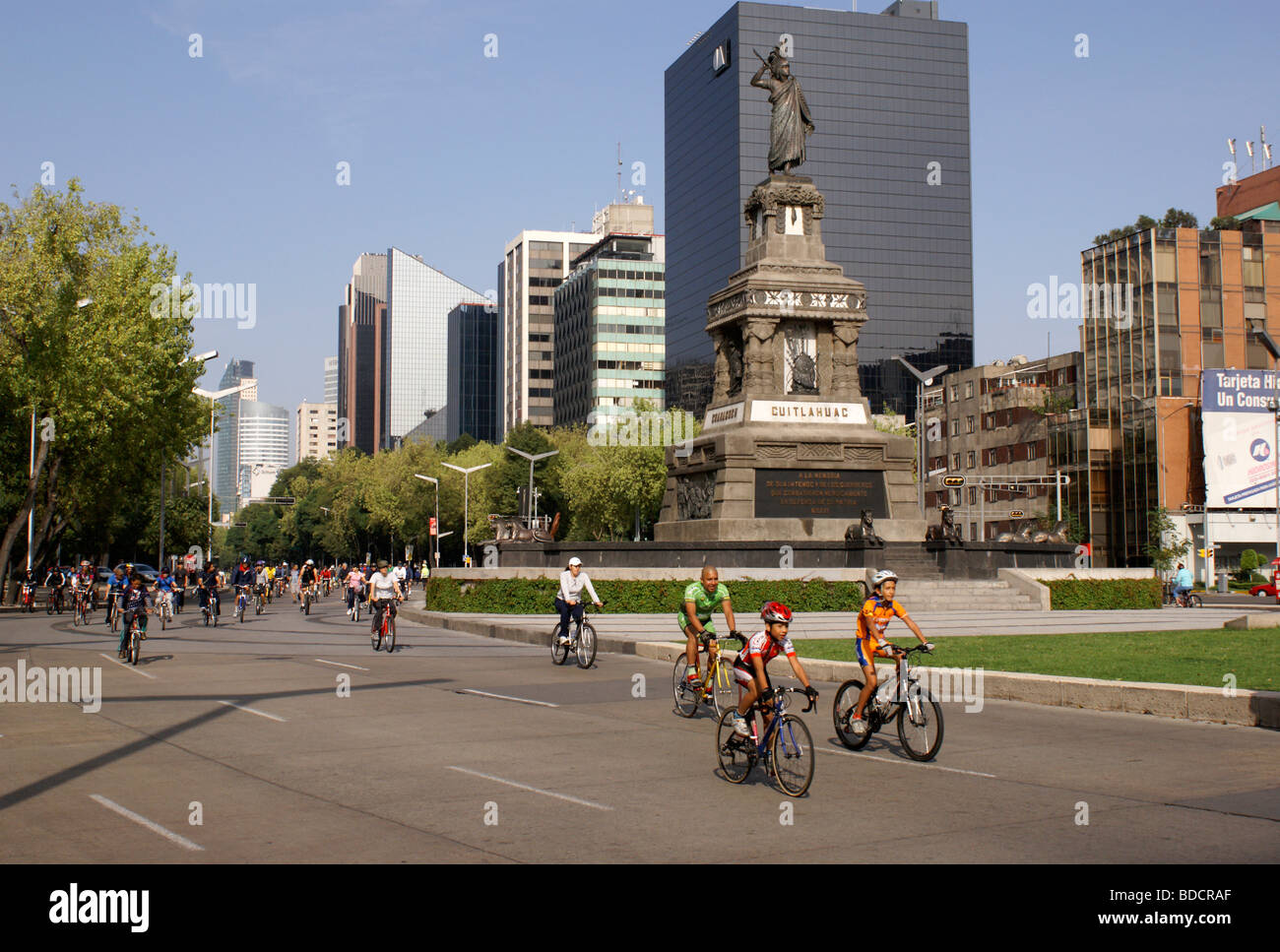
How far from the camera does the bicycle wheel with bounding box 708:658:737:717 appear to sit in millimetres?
14953

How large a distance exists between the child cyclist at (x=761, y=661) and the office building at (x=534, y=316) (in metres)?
166

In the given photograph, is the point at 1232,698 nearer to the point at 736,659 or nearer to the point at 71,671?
the point at 736,659

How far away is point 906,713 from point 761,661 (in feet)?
7.37

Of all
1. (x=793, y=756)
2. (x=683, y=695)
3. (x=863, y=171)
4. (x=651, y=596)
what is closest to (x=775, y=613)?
(x=793, y=756)

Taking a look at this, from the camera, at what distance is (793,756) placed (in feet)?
33.1

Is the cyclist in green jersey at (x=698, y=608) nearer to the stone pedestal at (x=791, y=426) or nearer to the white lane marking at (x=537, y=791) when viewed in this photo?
the white lane marking at (x=537, y=791)

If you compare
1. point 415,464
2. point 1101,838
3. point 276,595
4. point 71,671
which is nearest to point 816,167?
point 415,464

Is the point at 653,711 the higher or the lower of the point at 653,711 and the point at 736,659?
the lower

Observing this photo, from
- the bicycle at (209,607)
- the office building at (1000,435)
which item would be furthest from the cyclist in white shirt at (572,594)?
the office building at (1000,435)

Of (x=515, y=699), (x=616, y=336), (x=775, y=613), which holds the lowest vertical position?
(x=515, y=699)

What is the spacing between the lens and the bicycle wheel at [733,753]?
10.7m

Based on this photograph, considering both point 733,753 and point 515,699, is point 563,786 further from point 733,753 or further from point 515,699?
point 515,699
